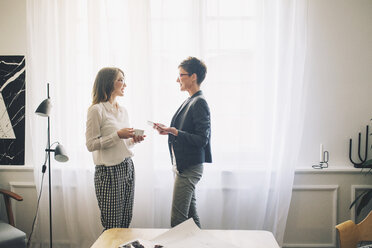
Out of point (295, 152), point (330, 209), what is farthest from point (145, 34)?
point (330, 209)

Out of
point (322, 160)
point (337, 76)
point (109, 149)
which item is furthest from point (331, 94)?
point (109, 149)

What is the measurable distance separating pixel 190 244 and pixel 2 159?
2.24 m

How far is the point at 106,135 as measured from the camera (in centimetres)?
189

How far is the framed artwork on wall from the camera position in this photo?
2596mm

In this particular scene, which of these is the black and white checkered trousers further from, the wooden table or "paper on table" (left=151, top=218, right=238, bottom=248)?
"paper on table" (left=151, top=218, right=238, bottom=248)

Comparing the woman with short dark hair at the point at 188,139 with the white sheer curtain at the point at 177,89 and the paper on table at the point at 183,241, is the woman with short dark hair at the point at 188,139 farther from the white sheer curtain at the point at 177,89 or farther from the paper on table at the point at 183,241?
the paper on table at the point at 183,241

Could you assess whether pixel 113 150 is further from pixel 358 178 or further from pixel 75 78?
pixel 358 178

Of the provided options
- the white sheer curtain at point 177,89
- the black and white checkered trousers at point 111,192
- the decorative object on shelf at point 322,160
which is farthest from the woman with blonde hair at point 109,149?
the decorative object on shelf at point 322,160

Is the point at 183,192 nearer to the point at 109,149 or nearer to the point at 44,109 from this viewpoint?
the point at 109,149

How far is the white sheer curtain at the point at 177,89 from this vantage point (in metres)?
2.39

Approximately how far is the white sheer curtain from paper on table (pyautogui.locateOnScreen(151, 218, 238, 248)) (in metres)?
1.21

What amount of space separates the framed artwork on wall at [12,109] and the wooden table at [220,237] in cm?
172

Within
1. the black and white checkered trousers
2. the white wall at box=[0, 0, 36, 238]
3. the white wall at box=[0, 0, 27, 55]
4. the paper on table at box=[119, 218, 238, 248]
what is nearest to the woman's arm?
the black and white checkered trousers

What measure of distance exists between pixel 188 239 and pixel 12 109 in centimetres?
218
